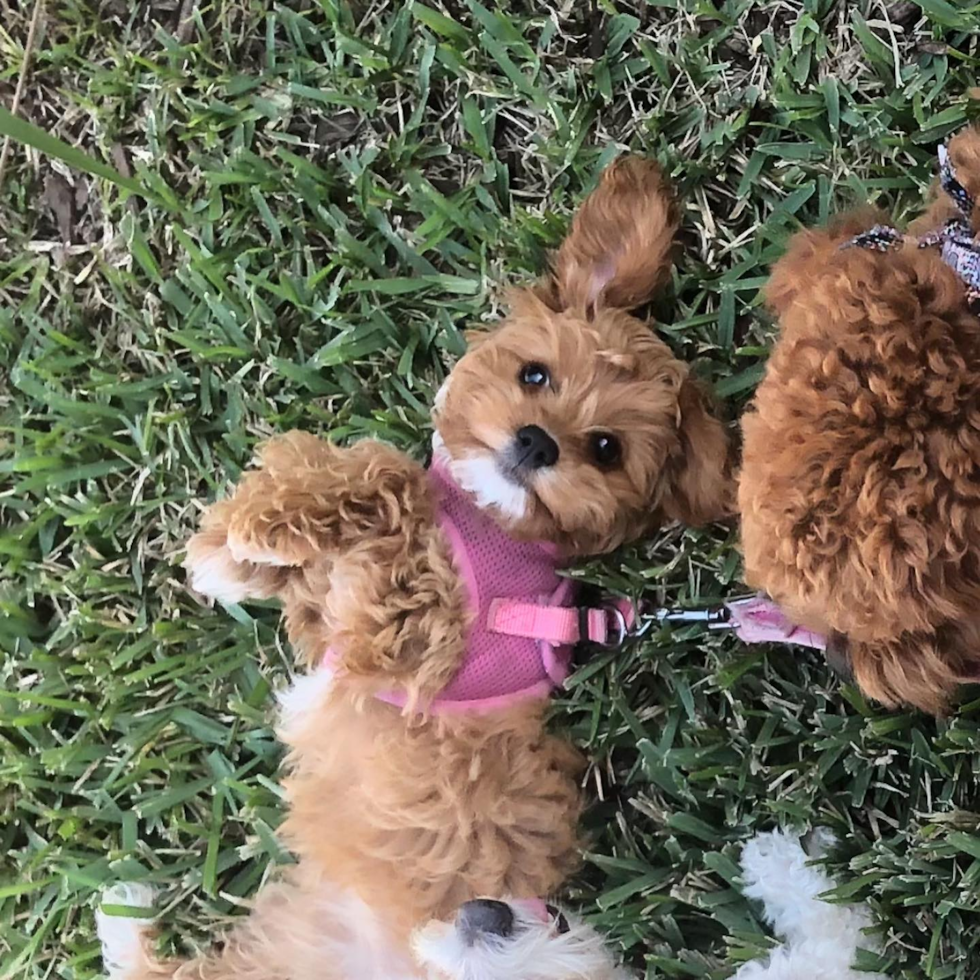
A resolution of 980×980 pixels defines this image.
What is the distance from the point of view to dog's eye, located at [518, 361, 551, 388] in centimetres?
212

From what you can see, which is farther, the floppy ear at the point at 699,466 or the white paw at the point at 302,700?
the white paw at the point at 302,700

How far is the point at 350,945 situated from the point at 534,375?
4.12ft

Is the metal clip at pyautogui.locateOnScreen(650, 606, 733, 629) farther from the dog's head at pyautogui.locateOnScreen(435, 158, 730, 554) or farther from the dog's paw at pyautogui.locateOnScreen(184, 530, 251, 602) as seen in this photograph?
the dog's paw at pyautogui.locateOnScreen(184, 530, 251, 602)

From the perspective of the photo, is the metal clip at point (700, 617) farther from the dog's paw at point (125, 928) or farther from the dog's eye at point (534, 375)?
the dog's paw at point (125, 928)

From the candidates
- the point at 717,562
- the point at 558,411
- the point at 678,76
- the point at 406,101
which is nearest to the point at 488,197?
the point at 406,101

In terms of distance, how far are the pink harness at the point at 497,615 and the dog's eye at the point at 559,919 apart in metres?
0.44

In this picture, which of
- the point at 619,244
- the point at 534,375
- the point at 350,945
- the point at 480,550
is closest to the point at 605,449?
the point at 534,375

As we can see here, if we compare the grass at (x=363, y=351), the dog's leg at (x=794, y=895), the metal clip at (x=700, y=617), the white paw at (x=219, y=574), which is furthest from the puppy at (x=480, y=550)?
the dog's leg at (x=794, y=895)

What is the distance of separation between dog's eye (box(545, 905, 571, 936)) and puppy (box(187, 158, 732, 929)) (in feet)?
0.24

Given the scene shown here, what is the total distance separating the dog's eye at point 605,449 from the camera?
6.91 feet

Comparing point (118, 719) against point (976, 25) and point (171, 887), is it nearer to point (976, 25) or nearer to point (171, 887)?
point (171, 887)

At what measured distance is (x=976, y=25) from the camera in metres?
2.29

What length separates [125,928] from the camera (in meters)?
2.66

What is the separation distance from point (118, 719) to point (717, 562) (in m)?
1.50
